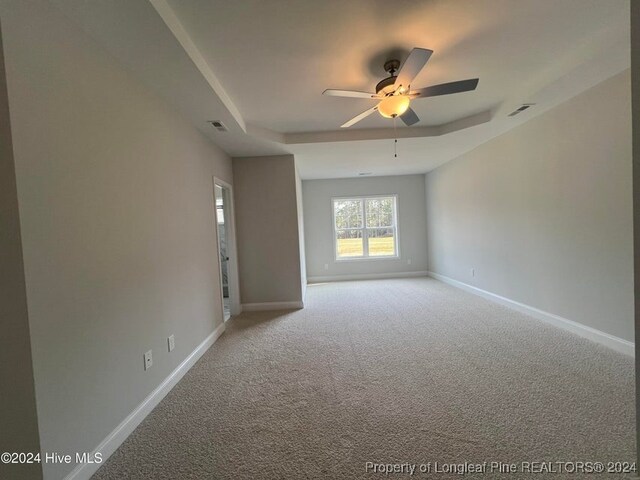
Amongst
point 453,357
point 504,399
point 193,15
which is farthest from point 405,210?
point 193,15

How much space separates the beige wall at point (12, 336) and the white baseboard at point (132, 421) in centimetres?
30

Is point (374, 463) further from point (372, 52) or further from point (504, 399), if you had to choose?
point (372, 52)

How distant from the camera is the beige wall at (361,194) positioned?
6410 mm

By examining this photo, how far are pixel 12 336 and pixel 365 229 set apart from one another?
598cm

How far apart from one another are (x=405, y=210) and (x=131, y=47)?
5824mm

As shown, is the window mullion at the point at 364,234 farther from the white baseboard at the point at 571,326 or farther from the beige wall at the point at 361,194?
the white baseboard at the point at 571,326

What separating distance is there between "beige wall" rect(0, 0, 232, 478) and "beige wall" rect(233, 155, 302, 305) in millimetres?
1852

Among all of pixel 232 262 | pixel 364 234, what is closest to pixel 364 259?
pixel 364 234

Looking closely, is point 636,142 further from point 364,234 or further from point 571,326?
point 364,234

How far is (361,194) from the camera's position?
6438 mm

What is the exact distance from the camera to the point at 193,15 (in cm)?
160

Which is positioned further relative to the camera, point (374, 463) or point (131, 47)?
point (131, 47)

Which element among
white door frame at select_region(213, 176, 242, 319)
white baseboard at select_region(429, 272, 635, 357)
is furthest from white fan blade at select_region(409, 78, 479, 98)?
white door frame at select_region(213, 176, 242, 319)

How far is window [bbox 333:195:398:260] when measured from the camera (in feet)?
21.4
